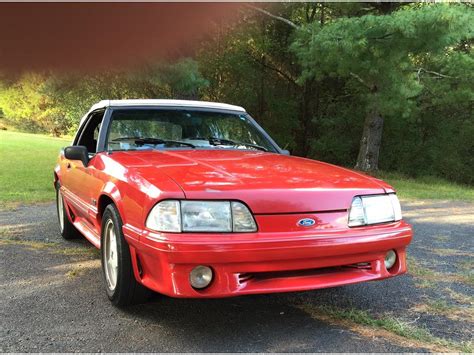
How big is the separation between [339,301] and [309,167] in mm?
990

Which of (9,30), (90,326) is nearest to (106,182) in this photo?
(90,326)

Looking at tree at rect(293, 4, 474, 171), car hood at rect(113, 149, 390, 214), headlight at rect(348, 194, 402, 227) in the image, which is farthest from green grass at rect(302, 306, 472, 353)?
tree at rect(293, 4, 474, 171)

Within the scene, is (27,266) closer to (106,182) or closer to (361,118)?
(106,182)

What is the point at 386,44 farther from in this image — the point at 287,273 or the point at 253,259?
the point at 253,259

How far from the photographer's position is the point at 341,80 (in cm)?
1777

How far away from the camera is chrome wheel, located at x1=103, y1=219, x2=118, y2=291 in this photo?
3284 millimetres

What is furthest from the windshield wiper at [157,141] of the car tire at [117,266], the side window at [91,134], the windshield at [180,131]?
the car tire at [117,266]

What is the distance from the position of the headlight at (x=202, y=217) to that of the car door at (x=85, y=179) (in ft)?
3.55

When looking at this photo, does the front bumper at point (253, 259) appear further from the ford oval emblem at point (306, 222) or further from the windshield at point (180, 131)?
the windshield at point (180, 131)

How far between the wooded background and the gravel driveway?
656cm

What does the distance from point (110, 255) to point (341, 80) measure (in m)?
15.7

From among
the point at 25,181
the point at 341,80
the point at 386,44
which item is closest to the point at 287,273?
the point at 386,44

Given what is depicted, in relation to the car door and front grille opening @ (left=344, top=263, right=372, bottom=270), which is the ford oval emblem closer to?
front grille opening @ (left=344, top=263, right=372, bottom=270)

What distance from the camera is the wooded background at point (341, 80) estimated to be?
989 cm
